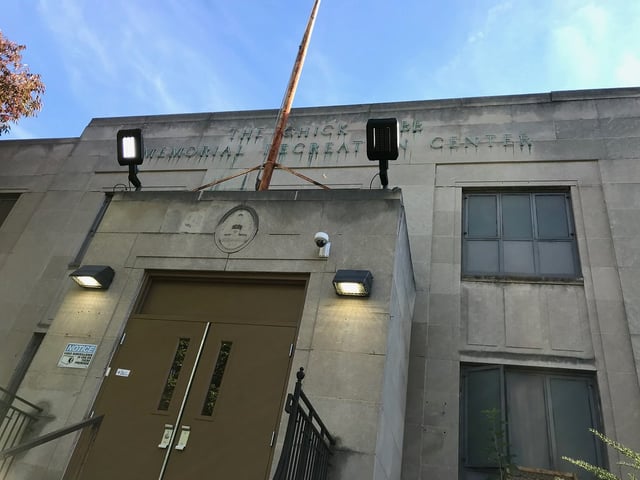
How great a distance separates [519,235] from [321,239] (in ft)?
15.5

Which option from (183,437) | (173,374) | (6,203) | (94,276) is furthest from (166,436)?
(6,203)

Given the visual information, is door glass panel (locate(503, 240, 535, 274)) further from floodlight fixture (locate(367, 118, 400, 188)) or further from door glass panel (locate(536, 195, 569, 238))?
floodlight fixture (locate(367, 118, 400, 188))

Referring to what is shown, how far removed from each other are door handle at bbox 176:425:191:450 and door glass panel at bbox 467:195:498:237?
628 cm

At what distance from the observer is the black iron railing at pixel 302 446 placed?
3523 millimetres

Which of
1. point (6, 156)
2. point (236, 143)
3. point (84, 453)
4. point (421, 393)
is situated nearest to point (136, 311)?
point (84, 453)

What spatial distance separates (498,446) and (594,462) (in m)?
1.31

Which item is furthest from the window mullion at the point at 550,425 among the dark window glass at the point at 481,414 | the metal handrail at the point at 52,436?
the metal handrail at the point at 52,436

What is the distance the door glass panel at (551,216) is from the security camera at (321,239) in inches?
190

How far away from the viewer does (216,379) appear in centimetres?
573

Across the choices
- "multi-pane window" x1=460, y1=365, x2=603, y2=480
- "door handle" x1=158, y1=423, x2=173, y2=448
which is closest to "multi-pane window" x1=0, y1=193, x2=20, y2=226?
"door handle" x1=158, y1=423, x2=173, y2=448

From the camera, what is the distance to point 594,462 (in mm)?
6719

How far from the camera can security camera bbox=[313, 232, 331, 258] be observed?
6.20m

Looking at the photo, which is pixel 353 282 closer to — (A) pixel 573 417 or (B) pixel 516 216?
(A) pixel 573 417

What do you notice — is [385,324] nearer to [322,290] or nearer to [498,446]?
[322,290]
